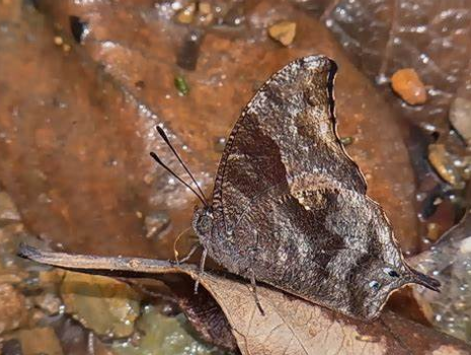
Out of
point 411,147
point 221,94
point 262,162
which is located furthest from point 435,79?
point 262,162

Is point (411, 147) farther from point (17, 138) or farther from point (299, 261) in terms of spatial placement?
point (17, 138)

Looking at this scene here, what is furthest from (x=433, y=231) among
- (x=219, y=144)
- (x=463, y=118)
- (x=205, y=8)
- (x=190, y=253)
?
(x=205, y=8)

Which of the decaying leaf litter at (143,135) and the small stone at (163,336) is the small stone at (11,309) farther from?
the small stone at (163,336)

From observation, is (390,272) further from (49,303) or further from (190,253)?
(49,303)

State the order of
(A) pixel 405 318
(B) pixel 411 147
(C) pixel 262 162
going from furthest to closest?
1. (B) pixel 411 147
2. (A) pixel 405 318
3. (C) pixel 262 162

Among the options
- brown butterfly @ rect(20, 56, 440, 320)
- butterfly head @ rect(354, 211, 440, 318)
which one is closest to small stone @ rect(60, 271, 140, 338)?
brown butterfly @ rect(20, 56, 440, 320)

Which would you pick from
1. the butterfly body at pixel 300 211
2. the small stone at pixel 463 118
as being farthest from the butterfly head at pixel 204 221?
the small stone at pixel 463 118

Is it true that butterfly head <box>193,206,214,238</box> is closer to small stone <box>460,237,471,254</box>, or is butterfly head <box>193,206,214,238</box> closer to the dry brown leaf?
the dry brown leaf
